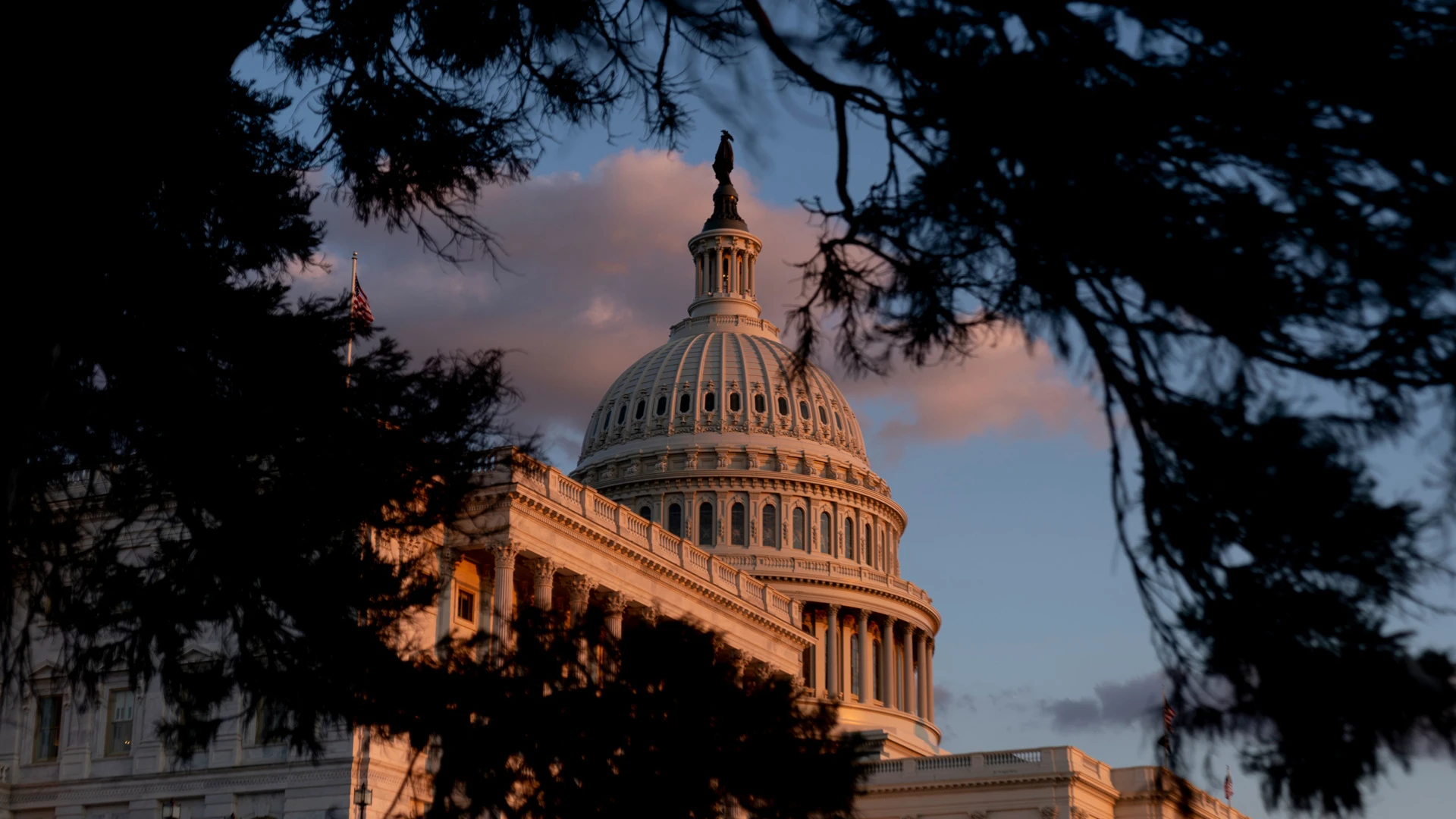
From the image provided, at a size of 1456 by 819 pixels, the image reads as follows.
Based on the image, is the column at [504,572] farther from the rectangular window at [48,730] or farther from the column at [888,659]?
the column at [888,659]

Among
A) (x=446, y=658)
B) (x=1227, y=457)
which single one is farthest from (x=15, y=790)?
(x=1227, y=457)

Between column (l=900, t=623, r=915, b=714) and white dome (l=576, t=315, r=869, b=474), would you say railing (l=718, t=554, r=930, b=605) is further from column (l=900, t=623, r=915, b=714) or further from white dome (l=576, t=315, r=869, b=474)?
white dome (l=576, t=315, r=869, b=474)

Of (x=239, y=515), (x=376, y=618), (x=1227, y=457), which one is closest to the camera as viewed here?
(x=1227, y=457)

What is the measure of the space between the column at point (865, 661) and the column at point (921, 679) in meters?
4.31

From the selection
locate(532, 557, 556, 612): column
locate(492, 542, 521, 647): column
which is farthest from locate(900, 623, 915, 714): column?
locate(492, 542, 521, 647): column

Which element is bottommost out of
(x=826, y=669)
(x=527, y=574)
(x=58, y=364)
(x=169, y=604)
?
(x=169, y=604)

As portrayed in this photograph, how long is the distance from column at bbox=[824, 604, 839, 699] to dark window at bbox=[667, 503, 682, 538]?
10.4 m

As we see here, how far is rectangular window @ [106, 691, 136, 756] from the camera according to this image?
54.3 meters

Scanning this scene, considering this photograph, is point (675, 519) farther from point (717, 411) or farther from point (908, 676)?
point (908, 676)

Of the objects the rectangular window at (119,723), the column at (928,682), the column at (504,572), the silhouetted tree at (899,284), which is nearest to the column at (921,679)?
the column at (928,682)

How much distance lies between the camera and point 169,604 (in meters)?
13.5

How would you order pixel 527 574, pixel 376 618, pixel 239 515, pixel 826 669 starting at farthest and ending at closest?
pixel 826 669 < pixel 527 574 < pixel 376 618 < pixel 239 515

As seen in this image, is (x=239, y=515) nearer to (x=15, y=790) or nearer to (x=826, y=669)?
(x=15, y=790)

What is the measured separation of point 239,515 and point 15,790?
46449 mm
